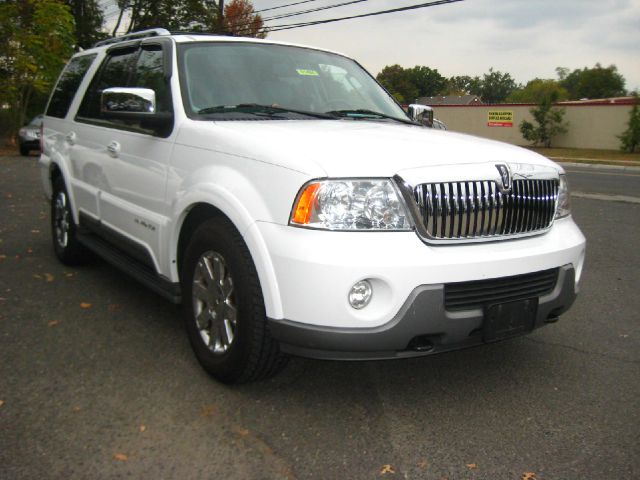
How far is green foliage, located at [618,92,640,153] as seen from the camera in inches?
1131

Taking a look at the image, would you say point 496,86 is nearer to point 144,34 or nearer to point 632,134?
point 632,134

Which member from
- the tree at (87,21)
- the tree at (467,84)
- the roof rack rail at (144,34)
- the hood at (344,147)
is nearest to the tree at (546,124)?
the tree at (87,21)

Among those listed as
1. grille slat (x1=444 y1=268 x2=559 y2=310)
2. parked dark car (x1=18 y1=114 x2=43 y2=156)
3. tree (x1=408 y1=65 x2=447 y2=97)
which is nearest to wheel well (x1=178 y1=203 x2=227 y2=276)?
grille slat (x1=444 y1=268 x2=559 y2=310)

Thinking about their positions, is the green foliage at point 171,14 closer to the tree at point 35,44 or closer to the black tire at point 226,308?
the tree at point 35,44

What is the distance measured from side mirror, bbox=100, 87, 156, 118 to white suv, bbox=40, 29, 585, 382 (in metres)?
0.02

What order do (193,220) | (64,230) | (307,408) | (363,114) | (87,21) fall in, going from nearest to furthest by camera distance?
(307,408) < (193,220) < (363,114) < (64,230) < (87,21)

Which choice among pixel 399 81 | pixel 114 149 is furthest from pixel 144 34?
pixel 399 81

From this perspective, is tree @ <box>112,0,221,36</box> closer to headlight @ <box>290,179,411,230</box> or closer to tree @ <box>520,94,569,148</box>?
tree @ <box>520,94,569,148</box>

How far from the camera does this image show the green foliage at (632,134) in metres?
28.7

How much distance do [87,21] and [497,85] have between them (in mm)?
117584

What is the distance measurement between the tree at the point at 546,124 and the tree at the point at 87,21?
956 inches

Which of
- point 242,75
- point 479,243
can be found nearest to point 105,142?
point 242,75

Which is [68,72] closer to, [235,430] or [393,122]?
[393,122]

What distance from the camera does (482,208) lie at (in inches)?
116
